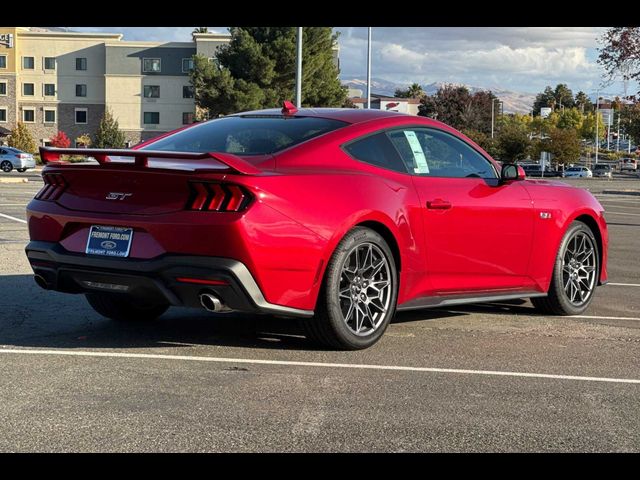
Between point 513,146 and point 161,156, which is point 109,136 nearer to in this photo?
point 513,146

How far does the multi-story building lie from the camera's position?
8575 cm

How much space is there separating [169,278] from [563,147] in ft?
288

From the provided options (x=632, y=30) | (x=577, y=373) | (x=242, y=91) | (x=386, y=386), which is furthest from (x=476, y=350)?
(x=242, y=91)

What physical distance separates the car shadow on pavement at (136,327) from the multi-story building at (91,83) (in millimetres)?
79355

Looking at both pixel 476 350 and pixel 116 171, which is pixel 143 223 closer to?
pixel 116 171

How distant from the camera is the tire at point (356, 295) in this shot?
5.73m

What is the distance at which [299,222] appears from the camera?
5.49 meters

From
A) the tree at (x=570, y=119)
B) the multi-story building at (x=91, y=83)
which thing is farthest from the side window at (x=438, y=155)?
the tree at (x=570, y=119)

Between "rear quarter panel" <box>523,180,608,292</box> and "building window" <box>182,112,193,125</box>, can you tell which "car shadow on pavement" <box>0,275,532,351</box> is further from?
"building window" <box>182,112,193,125</box>

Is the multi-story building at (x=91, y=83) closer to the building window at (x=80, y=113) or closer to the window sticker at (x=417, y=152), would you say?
the building window at (x=80, y=113)

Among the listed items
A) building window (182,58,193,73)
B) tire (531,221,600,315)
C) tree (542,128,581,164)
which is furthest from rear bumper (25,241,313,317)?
tree (542,128,581,164)

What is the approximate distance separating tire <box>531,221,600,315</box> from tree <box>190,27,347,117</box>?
2141 inches

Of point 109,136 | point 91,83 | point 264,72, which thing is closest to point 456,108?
point 91,83

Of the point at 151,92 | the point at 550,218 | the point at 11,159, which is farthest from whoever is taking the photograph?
the point at 151,92
